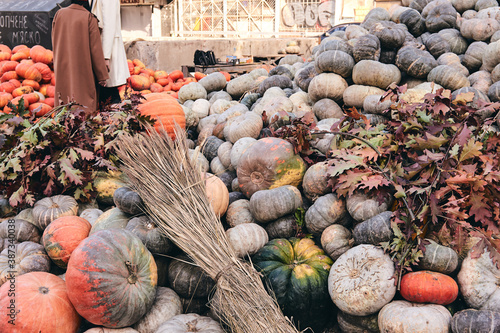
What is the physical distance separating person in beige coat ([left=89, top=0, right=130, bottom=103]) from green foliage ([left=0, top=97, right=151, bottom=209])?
121 cm

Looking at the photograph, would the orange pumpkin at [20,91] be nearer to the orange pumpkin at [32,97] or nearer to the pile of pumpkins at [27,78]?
the pile of pumpkins at [27,78]

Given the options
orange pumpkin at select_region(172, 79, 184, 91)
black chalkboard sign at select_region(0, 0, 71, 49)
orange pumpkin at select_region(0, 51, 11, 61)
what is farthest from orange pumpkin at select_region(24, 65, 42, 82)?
orange pumpkin at select_region(172, 79, 184, 91)

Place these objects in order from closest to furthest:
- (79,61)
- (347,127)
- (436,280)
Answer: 1. (436,280)
2. (347,127)
3. (79,61)

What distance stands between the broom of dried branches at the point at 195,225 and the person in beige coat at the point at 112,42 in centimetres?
244

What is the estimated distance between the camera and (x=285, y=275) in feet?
11.0

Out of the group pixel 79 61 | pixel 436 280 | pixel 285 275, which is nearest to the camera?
pixel 436 280

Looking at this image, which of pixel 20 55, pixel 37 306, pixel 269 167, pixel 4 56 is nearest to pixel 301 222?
pixel 269 167

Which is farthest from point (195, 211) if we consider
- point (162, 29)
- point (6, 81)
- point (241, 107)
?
point (162, 29)

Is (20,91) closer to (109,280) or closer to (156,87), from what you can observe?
(156,87)

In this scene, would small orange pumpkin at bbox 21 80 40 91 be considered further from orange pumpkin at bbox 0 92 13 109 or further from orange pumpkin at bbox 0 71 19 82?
orange pumpkin at bbox 0 92 13 109

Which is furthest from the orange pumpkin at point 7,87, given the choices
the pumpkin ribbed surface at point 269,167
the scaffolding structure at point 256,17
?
the scaffolding structure at point 256,17

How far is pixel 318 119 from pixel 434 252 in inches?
127

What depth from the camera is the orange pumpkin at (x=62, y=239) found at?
3539 mm

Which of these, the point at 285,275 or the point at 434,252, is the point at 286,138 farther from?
the point at 434,252
